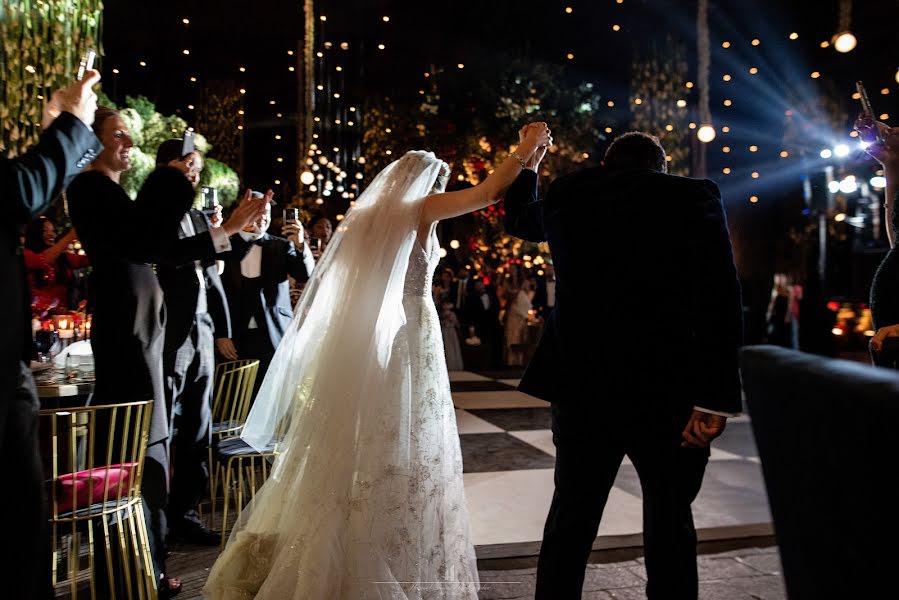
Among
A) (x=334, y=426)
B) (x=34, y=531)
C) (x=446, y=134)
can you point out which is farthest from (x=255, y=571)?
(x=446, y=134)

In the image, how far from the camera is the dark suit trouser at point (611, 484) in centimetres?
169

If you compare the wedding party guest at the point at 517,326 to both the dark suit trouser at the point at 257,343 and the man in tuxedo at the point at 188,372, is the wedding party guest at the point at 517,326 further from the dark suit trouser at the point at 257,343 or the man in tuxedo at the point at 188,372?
the man in tuxedo at the point at 188,372

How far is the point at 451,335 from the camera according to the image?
9.11 m

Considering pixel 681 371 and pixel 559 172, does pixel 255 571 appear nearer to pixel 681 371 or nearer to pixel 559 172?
pixel 681 371

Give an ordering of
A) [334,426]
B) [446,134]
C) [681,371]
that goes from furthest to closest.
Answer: [446,134] → [334,426] → [681,371]

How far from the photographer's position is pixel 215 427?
309cm

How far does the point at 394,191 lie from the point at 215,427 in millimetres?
1473

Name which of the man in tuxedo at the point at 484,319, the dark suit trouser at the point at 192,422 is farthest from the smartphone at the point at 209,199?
the man in tuxedo at the point at 484,319

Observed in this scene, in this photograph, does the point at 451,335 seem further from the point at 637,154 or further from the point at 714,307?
the point at 714,307

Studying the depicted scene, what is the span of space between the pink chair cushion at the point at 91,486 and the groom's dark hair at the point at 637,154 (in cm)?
159

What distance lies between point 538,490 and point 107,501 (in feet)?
7.23

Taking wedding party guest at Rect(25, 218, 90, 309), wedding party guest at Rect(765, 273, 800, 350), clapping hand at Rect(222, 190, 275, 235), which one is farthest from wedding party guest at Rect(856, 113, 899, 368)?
wedding party guest at Rect(765, 273, 800, 350)

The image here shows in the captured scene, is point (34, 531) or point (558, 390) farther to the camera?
point (558, 390)

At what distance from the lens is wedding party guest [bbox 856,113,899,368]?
72.8 inches
